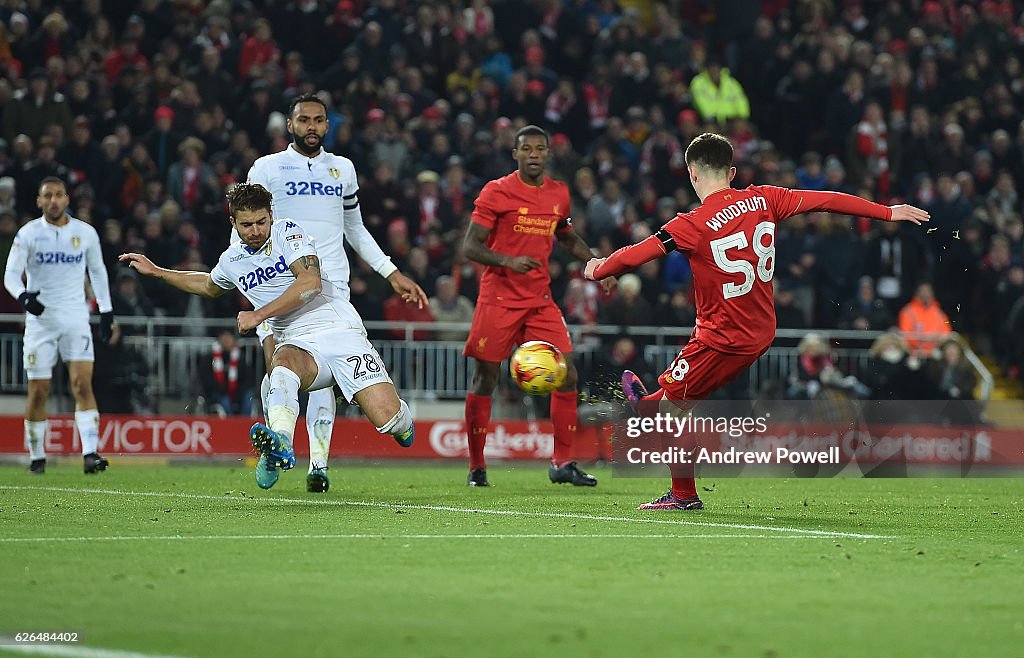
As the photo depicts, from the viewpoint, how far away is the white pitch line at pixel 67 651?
467cm

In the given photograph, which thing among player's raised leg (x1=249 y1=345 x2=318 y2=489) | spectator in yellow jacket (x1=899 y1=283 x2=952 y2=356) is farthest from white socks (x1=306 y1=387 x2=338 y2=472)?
spectator in yellow jacket (x1=899 y1=283 x2=952 y2=356)

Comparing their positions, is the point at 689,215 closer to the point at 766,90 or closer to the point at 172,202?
the point at 172,202

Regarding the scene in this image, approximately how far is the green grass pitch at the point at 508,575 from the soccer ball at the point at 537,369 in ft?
2.90

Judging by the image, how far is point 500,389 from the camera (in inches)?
736

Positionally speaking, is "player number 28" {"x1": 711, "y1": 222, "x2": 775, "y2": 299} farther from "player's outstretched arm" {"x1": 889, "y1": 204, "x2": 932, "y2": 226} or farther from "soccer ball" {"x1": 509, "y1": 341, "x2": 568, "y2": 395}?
"soccer ball" {"x1": 509, "y1": 341, "x2": 568, "y2": 395}

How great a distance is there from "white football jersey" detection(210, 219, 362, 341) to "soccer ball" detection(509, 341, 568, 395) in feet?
4.04

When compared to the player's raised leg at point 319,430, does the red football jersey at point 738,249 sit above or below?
above

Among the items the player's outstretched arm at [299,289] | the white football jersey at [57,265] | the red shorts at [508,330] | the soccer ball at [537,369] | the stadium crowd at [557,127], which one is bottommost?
the soccer ball at [537,369]

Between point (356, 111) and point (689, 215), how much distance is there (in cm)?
1225

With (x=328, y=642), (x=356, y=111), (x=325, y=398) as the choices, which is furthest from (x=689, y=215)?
(x=356, y=111)

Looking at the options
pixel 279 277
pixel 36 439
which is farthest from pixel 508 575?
pixel 36 439

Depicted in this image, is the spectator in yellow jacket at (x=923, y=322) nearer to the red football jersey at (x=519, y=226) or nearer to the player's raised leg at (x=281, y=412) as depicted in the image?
the red football jersey at (x=519, y=226)

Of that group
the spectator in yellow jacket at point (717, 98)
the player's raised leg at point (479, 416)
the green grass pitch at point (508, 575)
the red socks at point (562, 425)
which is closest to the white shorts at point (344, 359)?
the green grass pitch at point (508, 575)

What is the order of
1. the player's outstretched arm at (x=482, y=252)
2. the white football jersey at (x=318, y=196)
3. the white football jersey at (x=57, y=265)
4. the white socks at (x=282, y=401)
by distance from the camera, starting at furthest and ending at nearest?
the white football jersey at (x=57, y=265), the player's outstretched arm at (x=482, y=252), the white football jersey at (x=318, y=196), the white socks at (x=282, y=401)
